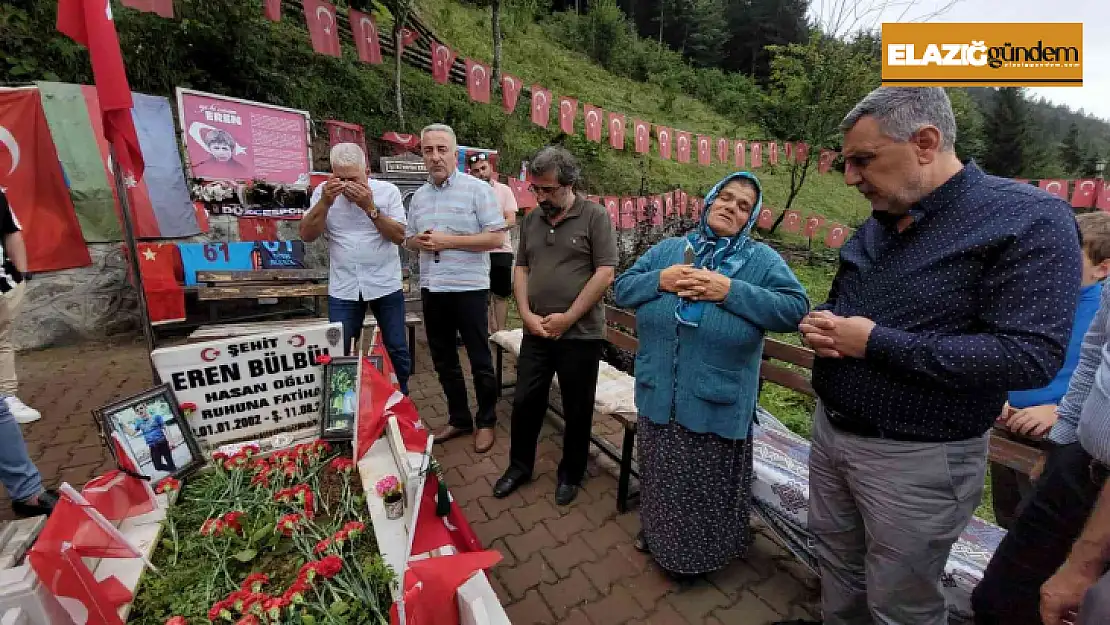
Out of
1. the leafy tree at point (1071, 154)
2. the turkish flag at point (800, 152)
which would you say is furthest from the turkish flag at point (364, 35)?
the leafy tree at point (1071, 154)

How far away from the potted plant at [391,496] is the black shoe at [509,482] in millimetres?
1152

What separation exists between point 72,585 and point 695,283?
73.9 inches

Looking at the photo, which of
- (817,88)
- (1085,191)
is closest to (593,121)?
(817,88)

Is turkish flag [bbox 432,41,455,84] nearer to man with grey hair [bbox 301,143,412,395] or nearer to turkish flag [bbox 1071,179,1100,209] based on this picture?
man with grey hair [bbox 301,143,412,395]

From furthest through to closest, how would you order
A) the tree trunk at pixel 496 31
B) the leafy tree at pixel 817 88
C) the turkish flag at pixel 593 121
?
the leafy tree at pixel 817 88 < the tree trunk at pixel 496 31 < the turkish flag at pixel 593 121

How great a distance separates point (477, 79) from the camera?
5887 mm

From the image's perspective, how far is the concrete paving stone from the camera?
206 cm

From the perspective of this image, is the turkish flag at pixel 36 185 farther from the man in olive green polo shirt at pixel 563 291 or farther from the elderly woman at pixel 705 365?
the elderly woman at pixel 705 365

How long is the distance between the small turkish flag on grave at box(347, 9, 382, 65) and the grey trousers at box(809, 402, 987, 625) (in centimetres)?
605

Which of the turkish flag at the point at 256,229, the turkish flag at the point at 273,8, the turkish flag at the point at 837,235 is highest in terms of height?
the turkish flag at the point at 273,8

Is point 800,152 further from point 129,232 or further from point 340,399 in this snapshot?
point 129,232

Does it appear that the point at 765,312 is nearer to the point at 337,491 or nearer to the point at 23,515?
the point at 337,491

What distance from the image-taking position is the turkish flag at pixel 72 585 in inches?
44.0

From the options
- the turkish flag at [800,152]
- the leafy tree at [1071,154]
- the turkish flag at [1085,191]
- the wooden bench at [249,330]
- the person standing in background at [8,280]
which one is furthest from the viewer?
the leafy tree at [1071,154]
